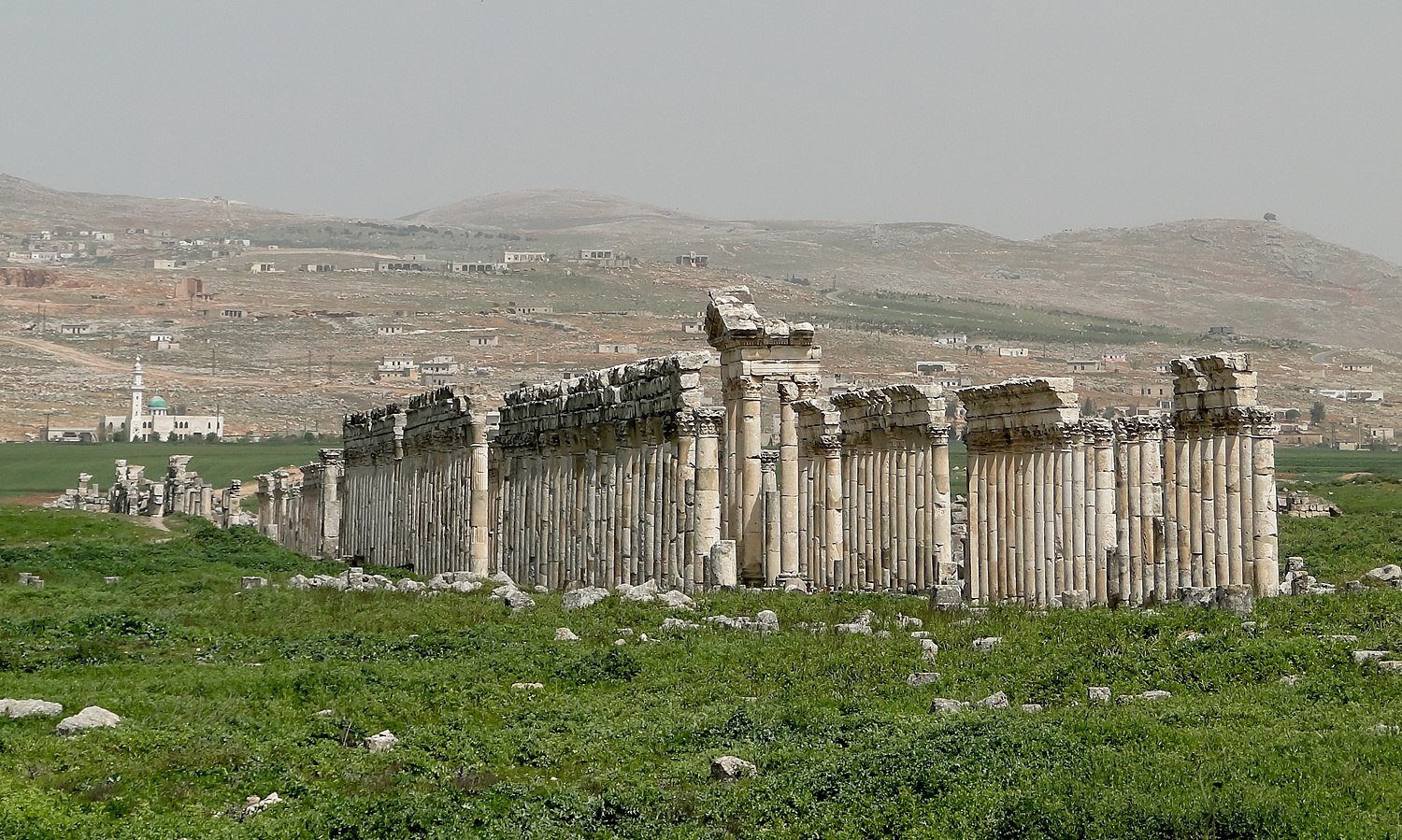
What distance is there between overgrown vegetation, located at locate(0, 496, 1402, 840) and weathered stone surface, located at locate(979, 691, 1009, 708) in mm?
333

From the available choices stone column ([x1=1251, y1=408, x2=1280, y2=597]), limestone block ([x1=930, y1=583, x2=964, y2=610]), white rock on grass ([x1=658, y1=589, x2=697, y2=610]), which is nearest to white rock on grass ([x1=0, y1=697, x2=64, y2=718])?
white rock on grass ([x1=658, y1=589, x2=697, y2=610])

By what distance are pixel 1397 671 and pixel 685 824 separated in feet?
22.6

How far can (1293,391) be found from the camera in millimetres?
182250

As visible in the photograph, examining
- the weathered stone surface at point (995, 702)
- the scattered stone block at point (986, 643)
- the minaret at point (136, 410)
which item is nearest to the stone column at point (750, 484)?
the scattered stone block at point (986, 643)

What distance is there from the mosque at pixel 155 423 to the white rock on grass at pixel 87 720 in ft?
453

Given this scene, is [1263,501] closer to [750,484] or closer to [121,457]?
[750,484]

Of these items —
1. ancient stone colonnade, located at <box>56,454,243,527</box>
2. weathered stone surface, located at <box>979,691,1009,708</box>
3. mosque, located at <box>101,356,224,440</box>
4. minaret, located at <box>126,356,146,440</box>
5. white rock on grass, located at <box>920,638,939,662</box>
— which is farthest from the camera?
minaret, located at <box>126,356,146,440</box>

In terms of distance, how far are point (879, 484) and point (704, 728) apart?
22.2m

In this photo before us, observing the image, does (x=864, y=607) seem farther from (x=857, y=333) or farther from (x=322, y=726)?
(x=857, y=333)

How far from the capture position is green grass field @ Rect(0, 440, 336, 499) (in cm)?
11569

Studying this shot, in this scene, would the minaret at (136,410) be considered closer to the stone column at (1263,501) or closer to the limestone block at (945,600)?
the stone column at (1263,501)

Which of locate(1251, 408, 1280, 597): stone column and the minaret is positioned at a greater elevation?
locate(1251, 408, 1280, 597): stone column

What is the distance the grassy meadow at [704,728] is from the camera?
14102 millimetres

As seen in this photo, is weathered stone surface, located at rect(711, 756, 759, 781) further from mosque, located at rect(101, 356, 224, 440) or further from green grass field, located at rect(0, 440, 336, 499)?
mosque, located at rect(101, 356, 224, 440)
